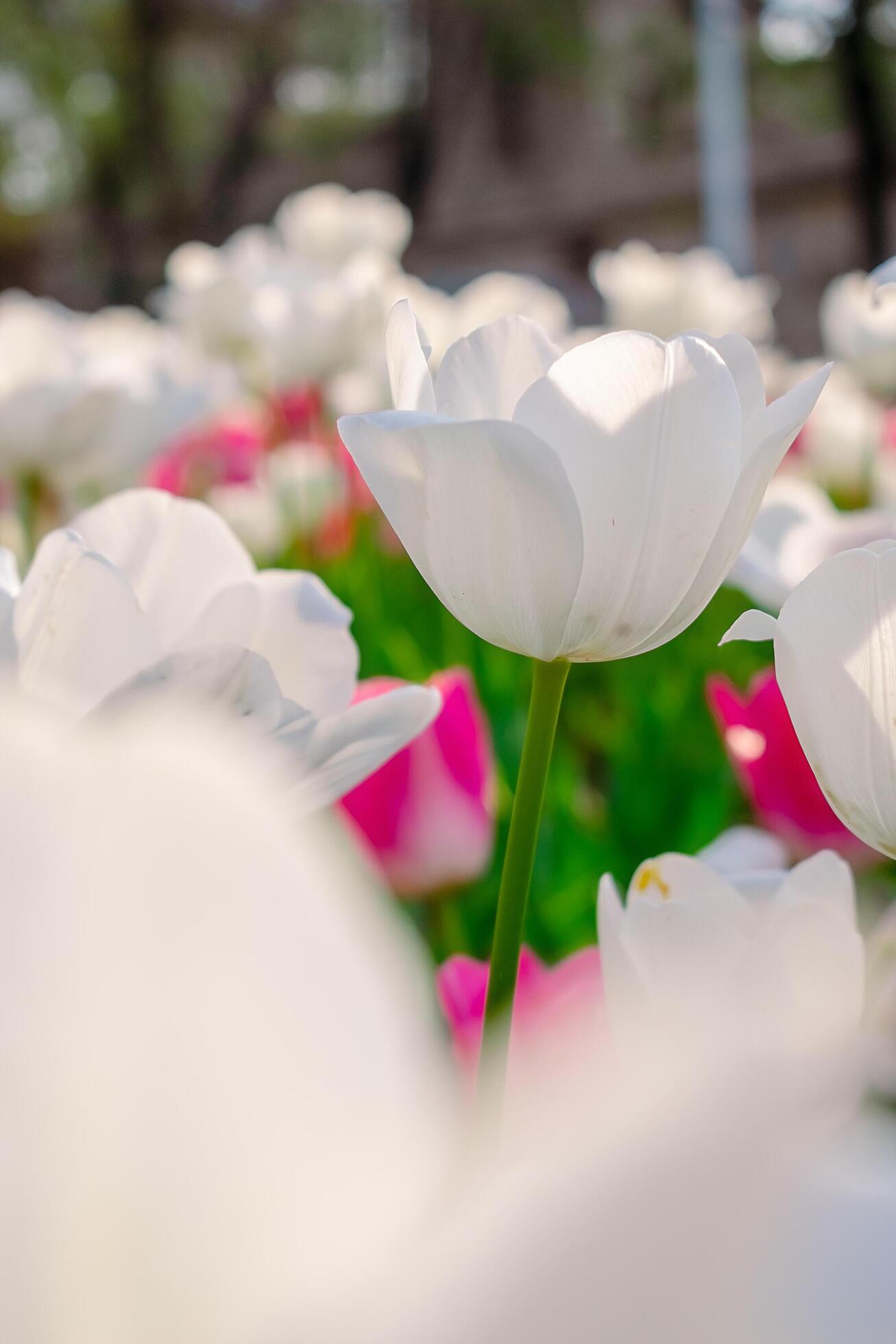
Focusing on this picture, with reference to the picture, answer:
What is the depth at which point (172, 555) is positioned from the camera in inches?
12.3

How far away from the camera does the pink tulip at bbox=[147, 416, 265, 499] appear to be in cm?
167

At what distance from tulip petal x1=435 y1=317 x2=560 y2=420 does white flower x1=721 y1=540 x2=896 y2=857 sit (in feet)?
0.25

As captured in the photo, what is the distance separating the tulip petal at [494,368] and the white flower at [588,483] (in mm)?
14

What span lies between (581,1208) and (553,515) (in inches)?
6.7

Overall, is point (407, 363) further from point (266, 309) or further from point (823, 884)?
point (266, 309)

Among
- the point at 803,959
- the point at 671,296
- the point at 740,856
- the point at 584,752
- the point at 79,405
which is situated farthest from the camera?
the point at 671,296

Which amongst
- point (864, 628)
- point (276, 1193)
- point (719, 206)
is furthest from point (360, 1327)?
point (719, 206)

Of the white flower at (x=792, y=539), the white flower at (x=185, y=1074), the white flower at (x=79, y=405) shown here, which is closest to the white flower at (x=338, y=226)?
the white flower at (x=79, y=405)

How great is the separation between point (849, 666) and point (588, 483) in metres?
0.05

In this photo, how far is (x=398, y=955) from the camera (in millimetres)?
122

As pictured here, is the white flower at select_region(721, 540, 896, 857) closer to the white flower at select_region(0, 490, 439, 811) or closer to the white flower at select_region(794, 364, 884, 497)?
the white flower at select_region(0, 490, 439, 811)

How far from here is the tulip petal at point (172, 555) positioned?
1.01 feet

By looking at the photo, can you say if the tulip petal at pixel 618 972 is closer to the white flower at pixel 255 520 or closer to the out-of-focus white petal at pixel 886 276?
the out-of-focus white petal at pixel 886 276

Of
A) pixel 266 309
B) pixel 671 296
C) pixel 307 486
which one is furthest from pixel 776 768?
pixel 671 296
